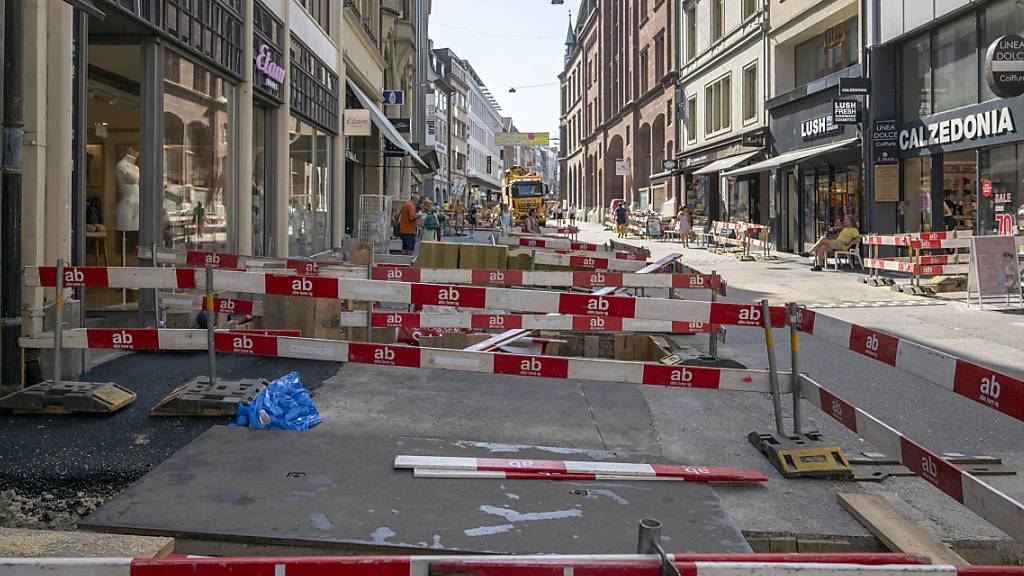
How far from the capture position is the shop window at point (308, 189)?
17.7 metres

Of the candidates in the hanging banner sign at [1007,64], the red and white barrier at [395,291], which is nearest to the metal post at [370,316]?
the red and white barrier at [395,291]

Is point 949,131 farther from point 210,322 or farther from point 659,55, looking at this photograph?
point 659,55

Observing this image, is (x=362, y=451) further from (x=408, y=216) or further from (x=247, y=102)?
(x=408, y=216)

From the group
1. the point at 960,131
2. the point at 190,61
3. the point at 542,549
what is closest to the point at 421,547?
the point at 542,549

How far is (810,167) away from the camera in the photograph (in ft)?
91.5

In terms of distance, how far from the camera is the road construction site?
12.2ft

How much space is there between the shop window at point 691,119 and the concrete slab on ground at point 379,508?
3935 cm

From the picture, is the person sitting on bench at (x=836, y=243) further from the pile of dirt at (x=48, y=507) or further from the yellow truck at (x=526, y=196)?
the yellow truck at (x=526, y=196)

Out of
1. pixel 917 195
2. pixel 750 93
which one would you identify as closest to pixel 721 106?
pixel 750 93

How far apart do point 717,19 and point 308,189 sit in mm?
24792

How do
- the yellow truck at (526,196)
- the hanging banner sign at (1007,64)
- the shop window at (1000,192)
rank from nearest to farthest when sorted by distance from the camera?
the hanging banner sign at (1007,64)
the shop window at (1000,192)
the yellow truck at (526,196)

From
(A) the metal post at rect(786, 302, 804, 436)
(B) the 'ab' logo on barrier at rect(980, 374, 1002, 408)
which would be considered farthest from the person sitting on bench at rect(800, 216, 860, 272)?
(B) the 'ab' logo on barrier at rect(980, 374, 1002, 408)

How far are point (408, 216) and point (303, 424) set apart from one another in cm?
1765

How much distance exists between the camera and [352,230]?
1129 inches
